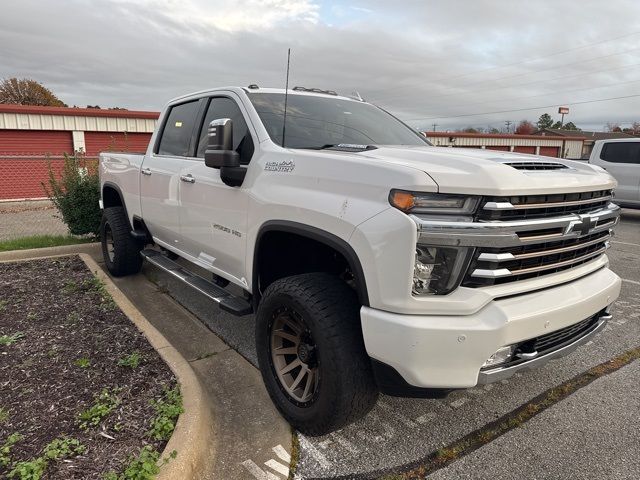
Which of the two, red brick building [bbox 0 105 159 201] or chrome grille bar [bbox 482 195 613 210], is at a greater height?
chrome grille bar [bbox 482 195 613 210]

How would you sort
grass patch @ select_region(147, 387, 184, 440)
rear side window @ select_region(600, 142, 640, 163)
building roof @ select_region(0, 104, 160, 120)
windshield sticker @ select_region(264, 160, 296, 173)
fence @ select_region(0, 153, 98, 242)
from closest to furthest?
1. grass patch @ select_region(147, 387, 184, 440)
2. windshield sticker @ select_region(264, 160, 296, 173)
3. rear side window @ select_region(600, 142, 640, 163)
4. fence @ select_region(0, 153, 98, 242)
5. building roof @ select_region(0, 104, 160, 120)

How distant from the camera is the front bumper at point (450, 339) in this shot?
209 cm

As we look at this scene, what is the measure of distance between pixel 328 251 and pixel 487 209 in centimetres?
110

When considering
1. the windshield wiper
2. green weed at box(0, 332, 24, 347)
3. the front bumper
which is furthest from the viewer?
green weed at box(0, 332, 24, 347)

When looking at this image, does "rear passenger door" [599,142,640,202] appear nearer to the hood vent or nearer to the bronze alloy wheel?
the hood vent

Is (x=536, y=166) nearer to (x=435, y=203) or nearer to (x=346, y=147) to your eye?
(x=435, y=203)

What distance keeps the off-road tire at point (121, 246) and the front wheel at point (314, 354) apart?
10.5 feet

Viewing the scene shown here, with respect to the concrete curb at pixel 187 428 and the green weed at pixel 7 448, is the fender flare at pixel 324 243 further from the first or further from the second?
the green weed at pixel 7 448

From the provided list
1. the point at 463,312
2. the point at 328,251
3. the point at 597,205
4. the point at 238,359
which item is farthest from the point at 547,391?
the point at 238,359

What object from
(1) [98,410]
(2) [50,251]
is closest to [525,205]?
(1) [98,410]

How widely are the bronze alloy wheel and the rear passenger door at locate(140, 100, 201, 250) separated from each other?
1837 millimetres

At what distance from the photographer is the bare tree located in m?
39.6

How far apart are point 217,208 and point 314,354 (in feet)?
4.68

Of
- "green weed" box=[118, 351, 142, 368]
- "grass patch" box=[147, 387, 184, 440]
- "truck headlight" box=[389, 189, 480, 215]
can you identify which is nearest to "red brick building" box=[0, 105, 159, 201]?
"green weed" box=[118, 351, 142, 368]
